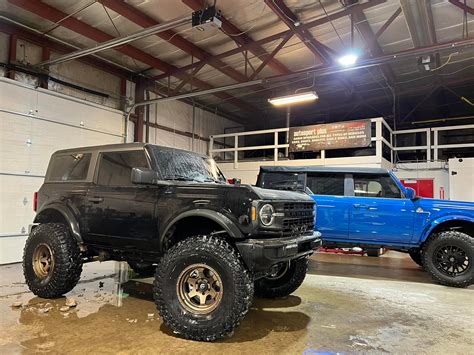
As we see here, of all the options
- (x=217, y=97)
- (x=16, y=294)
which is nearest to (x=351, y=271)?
(x=16, y=294)

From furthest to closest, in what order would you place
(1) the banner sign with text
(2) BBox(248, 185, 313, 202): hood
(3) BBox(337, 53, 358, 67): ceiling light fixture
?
1. (1) the banner sign with text
2. (3) BBox(337, 53, 358, 67): ceiling light fixture
3. (2) BBox(248, 185, 313, 202): hood

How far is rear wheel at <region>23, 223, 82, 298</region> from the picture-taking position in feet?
13.6

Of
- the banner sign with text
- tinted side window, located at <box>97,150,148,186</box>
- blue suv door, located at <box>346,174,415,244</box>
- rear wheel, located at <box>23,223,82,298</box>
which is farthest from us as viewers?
the banner sign with text

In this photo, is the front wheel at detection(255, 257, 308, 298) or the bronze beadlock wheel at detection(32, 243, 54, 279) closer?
the bronze beadlock wheel at detection(32, 243, 54, 279)

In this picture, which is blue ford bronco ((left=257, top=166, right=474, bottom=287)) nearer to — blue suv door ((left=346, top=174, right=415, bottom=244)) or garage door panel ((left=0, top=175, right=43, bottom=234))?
blue suv door ((left=346, top=174, right=415, bottom=244))

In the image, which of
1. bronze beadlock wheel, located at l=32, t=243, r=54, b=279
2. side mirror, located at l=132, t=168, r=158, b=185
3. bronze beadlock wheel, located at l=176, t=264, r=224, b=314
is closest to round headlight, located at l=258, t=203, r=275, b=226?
bronze beadlock wheel, located at l=176, t=264, r=224, b=314

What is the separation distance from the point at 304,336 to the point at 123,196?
2.37 meters

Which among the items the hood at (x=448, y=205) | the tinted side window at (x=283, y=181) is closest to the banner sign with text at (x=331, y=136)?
the tinted side window at (x=283, y=181)

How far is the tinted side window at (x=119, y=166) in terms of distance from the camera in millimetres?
3971

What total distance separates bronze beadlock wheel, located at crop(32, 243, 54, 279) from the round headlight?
283cm

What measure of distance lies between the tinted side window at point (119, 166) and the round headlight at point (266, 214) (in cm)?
151

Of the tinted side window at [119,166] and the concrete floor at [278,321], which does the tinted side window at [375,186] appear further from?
the tinted side window at [119,166]

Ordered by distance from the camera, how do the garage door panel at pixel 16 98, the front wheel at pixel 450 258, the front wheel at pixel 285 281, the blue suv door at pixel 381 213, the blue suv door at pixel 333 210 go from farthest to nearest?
the garage door panel at pixel 16 98
the blue suv door at pixel 333 210
the blue suv door at pixel 381 213
the front wheel at pixel 450 258
the front wheel at pixel 285 281

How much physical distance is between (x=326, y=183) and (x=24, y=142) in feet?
20.0
